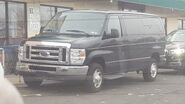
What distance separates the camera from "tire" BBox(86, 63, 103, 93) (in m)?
9.47

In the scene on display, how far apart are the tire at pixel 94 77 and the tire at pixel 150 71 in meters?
2.78

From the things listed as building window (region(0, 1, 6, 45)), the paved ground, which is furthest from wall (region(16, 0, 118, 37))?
the paved ground

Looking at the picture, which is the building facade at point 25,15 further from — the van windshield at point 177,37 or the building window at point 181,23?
the building window at point 181,23

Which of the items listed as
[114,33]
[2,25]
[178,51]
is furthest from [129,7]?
[114,33]

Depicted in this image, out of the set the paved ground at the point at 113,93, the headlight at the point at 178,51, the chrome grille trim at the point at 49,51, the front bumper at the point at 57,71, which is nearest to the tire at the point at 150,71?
the paved ground at the point at 113,93

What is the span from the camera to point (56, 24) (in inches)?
418

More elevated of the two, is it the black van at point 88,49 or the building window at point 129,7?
the building window at point 129,7

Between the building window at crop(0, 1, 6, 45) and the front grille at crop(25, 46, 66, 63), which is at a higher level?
the building window at crop(0, 1, 6, 45)

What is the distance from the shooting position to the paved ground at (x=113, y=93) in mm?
8711

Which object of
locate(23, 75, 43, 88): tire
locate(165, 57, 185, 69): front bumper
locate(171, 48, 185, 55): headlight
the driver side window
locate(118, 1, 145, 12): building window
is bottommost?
locate(23, 75, 43, 88): tire

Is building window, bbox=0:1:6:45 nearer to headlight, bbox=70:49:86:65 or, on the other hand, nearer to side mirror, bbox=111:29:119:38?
side mirror, bbox=111:29:119:38

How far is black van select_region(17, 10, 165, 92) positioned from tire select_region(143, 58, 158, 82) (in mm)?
68

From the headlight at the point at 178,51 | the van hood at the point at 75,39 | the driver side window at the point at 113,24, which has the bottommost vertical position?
the headlight at the point at 178,51

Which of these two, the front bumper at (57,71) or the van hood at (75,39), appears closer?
the front bumper at (57,71)
